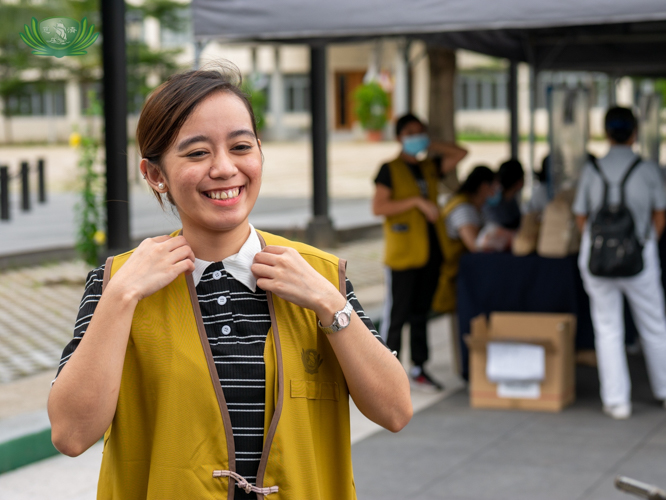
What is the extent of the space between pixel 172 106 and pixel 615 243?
15.1 feet

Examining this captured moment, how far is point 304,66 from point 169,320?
184ft

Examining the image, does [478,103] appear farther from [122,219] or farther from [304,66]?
[122,219]

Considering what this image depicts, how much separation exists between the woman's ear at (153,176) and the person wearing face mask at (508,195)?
5443mm

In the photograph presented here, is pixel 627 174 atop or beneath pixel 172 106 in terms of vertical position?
beneath

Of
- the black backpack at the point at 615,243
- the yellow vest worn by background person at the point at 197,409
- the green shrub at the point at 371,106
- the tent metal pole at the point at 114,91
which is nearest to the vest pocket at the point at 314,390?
the yellow vest worn by background person at the point at 197,409

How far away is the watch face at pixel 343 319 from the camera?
1642mm

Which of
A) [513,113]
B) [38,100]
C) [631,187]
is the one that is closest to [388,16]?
[631,187]

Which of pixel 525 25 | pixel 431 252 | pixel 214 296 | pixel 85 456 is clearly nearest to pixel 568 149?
pixel 431 252

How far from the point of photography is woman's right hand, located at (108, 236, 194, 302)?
62.8 inches

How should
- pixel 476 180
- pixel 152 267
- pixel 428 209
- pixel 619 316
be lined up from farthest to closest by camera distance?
pixel 476 180 → pixel 428 209 → pixel 619 316 → pixel 152 267

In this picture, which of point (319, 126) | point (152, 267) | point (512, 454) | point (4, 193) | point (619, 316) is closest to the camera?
point (152, 267)

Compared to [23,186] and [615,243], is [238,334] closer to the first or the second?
[615,243]

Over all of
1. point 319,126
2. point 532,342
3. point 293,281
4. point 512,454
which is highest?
point 319,126

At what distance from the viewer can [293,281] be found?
1.63 metres
